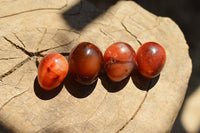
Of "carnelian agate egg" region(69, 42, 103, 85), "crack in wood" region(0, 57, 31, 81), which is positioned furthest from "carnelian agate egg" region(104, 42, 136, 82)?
"crack in wood" region(0, 57, 31, 81)

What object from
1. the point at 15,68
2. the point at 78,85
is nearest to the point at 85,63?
the point at 78,85

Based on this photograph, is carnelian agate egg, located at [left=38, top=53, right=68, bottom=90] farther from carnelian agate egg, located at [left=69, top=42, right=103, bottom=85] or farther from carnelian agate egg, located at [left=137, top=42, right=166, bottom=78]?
carnelian agate egg, located at [left=137, top=42, right=166, bottom=78]

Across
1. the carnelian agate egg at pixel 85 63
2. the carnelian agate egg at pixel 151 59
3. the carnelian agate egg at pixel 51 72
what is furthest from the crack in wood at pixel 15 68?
the carnelian agate egg at pixel 151 59

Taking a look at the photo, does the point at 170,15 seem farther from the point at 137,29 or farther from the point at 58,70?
the point at 58,70

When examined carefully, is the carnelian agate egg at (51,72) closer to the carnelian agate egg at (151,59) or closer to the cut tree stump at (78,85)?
the cut tree stump at (78,85)

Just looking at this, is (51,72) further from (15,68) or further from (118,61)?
(118,61)

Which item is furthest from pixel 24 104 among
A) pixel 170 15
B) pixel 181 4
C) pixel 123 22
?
pixel 181 4

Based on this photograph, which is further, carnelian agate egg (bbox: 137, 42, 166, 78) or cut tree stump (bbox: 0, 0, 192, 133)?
carnelian agate egg (bbox: 137, 42, 166, 78)
